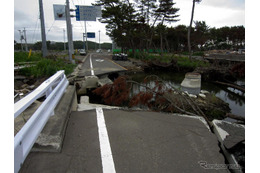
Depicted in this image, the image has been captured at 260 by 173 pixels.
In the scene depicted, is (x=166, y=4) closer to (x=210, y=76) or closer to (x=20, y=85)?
(x=210, y=76)

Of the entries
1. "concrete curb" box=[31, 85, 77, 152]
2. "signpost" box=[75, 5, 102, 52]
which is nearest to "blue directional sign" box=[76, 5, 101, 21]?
"signpost" box=[75, 5, 102, 52]

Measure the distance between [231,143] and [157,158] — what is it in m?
1.13

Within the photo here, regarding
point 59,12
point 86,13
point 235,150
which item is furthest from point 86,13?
point 235,150

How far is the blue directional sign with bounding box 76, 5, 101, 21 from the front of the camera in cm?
1912

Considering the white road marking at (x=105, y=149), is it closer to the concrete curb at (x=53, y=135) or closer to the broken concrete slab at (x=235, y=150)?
the concrete curb at (x=53, y=135)

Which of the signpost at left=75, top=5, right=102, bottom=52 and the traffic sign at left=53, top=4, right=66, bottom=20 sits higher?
the signpost at left=75, top=5, right=102, bottom=52

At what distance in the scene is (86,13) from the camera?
19.7m

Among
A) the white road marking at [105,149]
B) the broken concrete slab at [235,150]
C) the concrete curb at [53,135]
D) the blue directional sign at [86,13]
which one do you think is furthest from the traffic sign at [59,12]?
the broken concrete slab at [235,150]

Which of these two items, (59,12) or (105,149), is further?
(59,12)

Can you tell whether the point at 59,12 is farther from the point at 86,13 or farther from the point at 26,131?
the point at 26,131

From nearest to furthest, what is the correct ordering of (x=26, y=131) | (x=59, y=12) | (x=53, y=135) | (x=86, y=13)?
(x=26, y=131), (x=53, y=135), (x=59, y=12), (x=86, y=13)

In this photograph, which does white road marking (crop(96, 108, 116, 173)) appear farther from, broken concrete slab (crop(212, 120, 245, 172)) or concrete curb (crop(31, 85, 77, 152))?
broken concrete slab (crop(212, 120, 245, 172))

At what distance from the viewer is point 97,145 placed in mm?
2346

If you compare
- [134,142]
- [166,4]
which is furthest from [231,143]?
[166,4]
